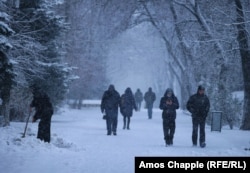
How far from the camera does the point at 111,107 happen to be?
65.3ft

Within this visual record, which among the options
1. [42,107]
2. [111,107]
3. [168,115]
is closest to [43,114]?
[42,107]

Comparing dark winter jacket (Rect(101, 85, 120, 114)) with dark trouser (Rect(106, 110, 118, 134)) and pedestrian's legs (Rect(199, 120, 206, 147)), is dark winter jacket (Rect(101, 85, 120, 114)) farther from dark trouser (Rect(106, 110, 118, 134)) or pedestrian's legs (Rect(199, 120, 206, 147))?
pedestrian's legs (Rect(199, 120, 206, 147))

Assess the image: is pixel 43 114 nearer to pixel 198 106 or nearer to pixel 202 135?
pixel 198 106

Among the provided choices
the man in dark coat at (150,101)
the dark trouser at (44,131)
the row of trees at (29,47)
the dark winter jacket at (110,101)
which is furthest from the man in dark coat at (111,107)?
the man in dark coat at (150,101)

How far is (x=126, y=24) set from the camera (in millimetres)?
31219

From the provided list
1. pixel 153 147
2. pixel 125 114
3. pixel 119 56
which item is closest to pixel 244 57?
pixel 125 114

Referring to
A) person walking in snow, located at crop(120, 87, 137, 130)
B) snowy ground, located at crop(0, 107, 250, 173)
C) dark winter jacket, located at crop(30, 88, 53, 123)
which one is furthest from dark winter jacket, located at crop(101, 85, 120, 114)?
dark winter jacket, located at crop(30, 88, 53, 123)

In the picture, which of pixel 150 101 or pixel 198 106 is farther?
pixel 150 101

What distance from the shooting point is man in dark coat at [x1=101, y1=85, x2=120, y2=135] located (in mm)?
19812

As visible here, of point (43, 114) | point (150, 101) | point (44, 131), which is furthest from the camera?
point (150, 101)

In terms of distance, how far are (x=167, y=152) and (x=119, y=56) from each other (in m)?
71.0

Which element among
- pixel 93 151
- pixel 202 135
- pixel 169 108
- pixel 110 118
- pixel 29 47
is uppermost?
pixel 29 47

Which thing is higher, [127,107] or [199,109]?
[199,109]

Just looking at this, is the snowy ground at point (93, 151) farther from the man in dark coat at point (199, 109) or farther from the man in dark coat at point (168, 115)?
the man in dark coat at point (199, 109)
